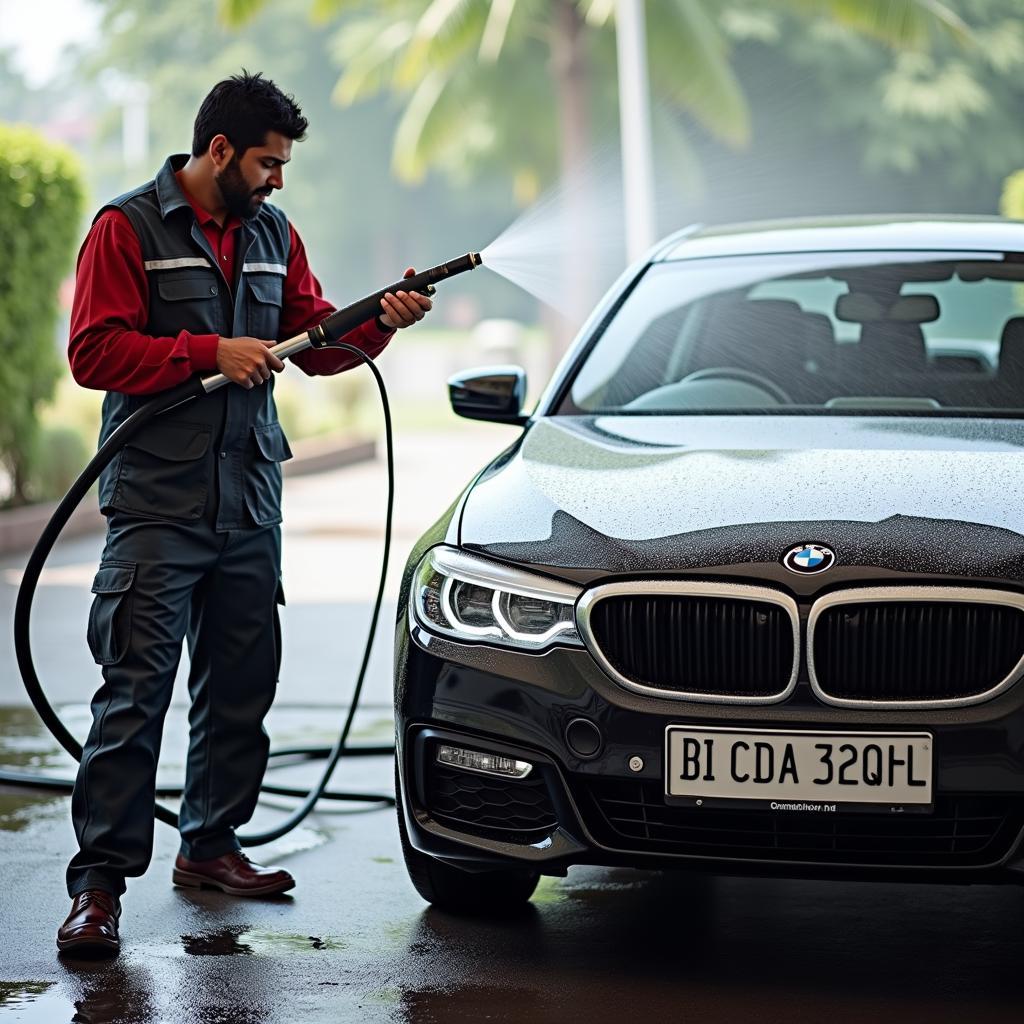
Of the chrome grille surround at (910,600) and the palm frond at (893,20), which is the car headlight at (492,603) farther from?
the palm frond at (893,20)

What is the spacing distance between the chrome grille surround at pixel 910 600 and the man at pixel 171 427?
123cm

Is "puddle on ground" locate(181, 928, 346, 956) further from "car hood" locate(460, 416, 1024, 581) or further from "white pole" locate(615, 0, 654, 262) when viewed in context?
"white pole" locate(615, 0, 654, 262)

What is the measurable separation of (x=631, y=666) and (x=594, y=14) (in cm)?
2741

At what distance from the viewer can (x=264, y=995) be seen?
390 centimetres

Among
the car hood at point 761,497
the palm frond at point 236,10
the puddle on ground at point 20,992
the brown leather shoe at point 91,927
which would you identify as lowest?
the puddle on ground at point 20,992

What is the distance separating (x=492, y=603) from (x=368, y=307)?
0.92 metres

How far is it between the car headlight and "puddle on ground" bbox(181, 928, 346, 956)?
2.62 feet

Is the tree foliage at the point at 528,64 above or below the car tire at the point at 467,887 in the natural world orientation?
above

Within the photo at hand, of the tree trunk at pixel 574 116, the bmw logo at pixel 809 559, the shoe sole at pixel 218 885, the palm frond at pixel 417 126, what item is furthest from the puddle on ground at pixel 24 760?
the palm frond at pixel 417 126

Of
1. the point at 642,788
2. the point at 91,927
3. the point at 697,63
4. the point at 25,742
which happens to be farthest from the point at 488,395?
the point at 697,63

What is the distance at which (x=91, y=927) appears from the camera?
415cm

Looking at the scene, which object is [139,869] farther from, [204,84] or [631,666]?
[204,84]

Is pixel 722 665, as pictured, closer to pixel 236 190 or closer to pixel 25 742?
pixel 236 190

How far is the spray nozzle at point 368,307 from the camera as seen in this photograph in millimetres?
4422
